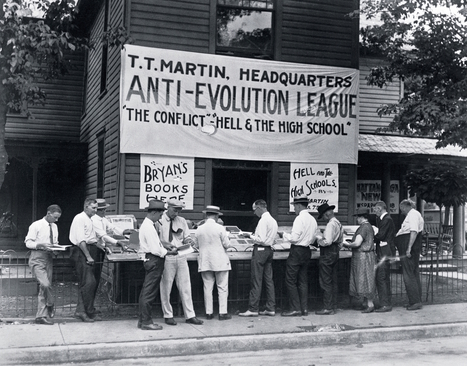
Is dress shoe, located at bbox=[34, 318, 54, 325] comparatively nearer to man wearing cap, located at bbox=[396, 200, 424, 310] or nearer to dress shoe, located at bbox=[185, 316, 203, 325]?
dress shoe, located at bbox=[185, 316, 203, 325]

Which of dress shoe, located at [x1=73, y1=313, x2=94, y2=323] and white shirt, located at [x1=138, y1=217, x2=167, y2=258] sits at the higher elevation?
white shirt, located at [x1=138, y1=217, x2=167, y2=258]

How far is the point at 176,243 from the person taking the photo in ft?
31.2

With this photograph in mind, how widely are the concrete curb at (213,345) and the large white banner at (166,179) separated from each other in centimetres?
387

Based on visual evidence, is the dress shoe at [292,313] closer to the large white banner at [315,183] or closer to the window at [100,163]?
the large white banner at [315,183]

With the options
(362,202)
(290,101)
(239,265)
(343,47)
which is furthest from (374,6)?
→ (362,202)

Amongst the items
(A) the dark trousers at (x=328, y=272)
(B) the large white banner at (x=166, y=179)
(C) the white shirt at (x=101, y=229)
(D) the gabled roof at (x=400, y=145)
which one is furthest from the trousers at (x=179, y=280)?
(D) the gabled roof at (x=400, y=145)

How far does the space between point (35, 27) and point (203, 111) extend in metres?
3.52

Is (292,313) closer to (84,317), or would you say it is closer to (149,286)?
(149,286)

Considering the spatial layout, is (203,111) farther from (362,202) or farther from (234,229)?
(362,202)

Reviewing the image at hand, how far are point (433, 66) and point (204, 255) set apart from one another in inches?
267

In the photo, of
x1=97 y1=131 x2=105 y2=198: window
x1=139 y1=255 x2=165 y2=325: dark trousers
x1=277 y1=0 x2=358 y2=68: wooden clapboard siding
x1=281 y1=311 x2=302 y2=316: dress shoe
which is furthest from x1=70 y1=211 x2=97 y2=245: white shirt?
x1=277 y1=0 x2=358 y2=68: wooden clapboard siding

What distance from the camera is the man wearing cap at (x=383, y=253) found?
10727mm

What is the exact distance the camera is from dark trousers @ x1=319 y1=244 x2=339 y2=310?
1042 cm

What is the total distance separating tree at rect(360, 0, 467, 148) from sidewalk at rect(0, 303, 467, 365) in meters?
3.85
